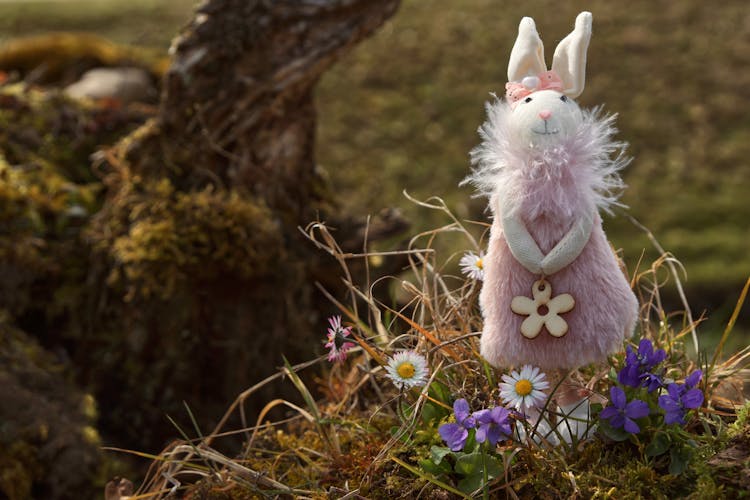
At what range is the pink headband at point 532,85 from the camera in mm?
2631

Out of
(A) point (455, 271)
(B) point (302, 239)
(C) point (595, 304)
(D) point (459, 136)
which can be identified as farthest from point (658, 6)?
(C) point (595, 304)

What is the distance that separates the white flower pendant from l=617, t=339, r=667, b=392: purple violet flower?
0.78ft

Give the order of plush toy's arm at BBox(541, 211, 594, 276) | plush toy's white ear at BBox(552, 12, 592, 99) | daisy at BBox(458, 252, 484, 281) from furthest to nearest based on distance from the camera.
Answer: daisy at BBox(458, 252, 484, 281) → plush toy's white ear at BBox(552, 12, 592, 99) → plush toy's arm at BBox(541, 211, 594, 276)

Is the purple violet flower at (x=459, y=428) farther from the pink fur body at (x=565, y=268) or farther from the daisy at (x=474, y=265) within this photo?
the daisy at (x=474, y=265)

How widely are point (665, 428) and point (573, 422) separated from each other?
1.08ft

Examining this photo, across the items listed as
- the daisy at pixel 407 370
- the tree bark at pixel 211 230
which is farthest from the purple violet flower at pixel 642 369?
the tree bark at pixel 211 230

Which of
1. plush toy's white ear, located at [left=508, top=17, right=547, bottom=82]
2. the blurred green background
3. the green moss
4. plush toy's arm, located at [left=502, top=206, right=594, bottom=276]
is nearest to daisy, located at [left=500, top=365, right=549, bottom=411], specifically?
plush toy's arm, located at [left=502, top=206, right=594, bottom=276]

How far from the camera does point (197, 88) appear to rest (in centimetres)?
437

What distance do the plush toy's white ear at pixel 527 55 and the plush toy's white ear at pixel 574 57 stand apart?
67 millimetres

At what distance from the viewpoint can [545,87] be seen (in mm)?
2662

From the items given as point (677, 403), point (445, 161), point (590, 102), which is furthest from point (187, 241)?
point (590, 102)

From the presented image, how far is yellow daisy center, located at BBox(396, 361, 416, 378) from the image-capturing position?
2547mm

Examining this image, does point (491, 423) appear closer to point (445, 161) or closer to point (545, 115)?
point (545, 115)

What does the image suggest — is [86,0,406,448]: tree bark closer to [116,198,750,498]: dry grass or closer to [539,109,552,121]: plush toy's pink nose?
[116,198,750,498]: dry grass
